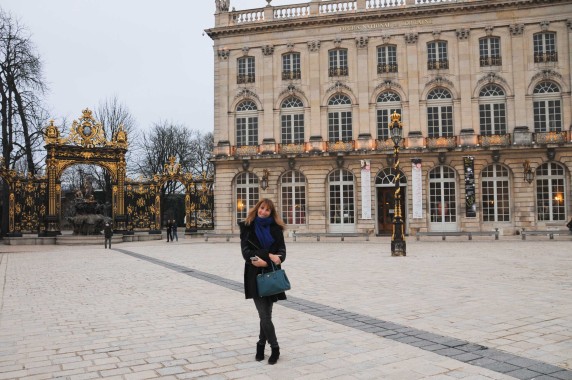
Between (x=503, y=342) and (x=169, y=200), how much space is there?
4350 cm

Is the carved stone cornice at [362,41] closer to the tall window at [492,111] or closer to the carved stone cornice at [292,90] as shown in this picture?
the carved stone cornice at [292,90]

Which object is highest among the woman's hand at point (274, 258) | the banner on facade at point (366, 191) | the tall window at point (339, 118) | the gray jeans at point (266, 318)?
the tall window at point (339, 118)

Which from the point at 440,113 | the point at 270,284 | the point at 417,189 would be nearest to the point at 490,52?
the point at 440,113

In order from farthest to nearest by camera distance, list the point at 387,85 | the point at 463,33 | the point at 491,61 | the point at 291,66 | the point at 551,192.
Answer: the point at 291,66, the point at 387,85, the point at 463,33, the point at 491,61, the point at 551,192

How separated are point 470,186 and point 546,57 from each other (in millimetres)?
9222

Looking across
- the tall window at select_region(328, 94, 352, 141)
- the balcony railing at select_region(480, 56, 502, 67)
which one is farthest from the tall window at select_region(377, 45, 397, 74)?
the balcony railing at select_region(480, 56, 502, 67)

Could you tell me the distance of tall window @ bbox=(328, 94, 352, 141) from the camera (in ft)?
108

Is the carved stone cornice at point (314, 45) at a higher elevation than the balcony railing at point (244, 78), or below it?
higher

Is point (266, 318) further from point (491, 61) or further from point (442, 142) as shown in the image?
point (491, 61)

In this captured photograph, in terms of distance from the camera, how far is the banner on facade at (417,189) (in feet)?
101

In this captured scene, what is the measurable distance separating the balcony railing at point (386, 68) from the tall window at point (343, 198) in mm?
6870

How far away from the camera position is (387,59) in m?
32.5

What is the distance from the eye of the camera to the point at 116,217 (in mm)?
29578

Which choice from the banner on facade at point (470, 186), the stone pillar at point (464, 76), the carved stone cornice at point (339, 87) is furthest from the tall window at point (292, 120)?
the banner on facade at point (470, 186)
